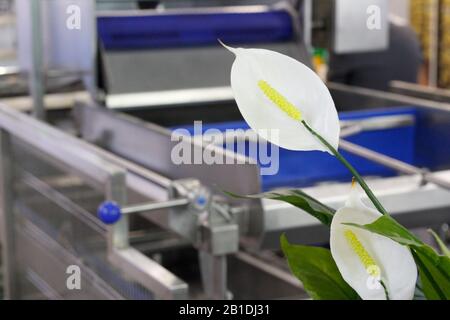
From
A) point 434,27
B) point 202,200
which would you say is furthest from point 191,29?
point 434,27

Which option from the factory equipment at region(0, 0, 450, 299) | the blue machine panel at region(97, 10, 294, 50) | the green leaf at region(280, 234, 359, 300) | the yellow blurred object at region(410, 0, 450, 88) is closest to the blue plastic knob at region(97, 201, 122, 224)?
the factory equipment at region(0, 0, 450, 299)

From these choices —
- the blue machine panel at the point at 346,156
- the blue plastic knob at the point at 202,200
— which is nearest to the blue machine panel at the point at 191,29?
the blue machine panel at the point at 346,156

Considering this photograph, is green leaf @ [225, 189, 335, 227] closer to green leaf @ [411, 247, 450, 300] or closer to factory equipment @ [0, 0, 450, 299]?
green leaf @ [411, 247, 450, 300]

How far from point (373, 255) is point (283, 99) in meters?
0.11

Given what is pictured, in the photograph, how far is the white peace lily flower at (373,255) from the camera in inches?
20.5

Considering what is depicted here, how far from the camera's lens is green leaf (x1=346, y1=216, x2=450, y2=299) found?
1.63 feet

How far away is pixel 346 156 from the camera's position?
199 cm

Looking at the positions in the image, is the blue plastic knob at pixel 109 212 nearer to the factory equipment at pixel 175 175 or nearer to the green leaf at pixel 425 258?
the factory equipment at pixel 175 175

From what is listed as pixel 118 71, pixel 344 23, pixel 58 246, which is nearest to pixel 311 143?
pixel 58 246

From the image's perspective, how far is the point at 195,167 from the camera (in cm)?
151

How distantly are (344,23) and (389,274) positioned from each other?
1992 mm

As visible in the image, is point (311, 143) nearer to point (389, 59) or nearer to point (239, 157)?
point (239, 157)

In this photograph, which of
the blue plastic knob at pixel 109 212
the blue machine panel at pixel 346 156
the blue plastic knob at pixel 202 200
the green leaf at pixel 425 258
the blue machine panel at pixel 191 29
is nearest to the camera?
the green leaf at pixel 425 258

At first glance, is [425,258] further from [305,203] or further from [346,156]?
[346,156]
